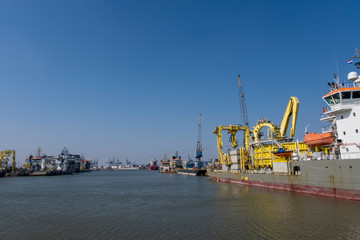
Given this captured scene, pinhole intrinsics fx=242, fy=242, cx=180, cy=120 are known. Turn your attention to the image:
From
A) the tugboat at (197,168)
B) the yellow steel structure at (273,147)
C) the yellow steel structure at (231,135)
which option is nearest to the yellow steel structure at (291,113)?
the yellow steel structure at (273,147)

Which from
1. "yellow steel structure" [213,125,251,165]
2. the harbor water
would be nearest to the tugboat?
"yellow steel structure" [213,125,251,165]

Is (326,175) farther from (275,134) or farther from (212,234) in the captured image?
(275,134)

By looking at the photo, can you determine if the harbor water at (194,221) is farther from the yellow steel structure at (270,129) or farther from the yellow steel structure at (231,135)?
the yellow steel structure at (231,135)

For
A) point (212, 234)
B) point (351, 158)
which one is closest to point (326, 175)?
point (351, 158)

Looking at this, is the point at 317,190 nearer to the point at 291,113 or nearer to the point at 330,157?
the point at 330,157

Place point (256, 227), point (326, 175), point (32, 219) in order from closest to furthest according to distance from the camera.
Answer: point (256, 227) < point (32, 219) < point (326, 175)

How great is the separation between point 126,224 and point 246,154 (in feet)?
152

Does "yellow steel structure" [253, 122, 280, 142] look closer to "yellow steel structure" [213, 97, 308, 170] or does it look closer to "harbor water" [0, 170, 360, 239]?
"yellow steel structure" [213, 97, 308, 170]

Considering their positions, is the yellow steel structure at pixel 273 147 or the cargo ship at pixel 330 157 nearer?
the cargo ship at pixel 330 157

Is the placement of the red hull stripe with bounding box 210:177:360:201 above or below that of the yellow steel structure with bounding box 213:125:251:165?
below

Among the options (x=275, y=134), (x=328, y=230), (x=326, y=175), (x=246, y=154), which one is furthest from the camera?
(x=246, y=154)

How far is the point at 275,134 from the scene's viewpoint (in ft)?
186

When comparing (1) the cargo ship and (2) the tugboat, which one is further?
(2) the tugboat

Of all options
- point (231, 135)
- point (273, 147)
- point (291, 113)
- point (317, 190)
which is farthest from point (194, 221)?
point (231, 135)
